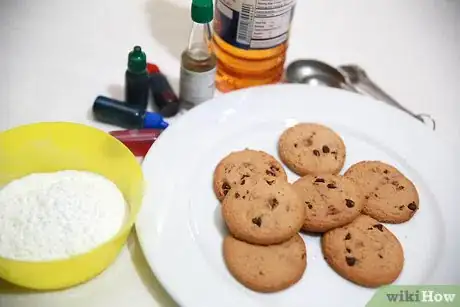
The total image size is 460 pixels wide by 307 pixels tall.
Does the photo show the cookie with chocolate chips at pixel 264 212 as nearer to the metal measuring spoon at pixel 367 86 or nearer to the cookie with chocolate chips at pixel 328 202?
the cookie with chocolate chips at pixel 328 202

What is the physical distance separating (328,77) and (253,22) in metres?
0.18

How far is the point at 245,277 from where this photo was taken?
62 cm

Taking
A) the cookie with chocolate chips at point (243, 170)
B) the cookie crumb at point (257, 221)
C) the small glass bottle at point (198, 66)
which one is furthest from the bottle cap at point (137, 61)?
the cookie crumb at point (257, 221)

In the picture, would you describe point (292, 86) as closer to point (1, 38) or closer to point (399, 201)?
point (399, 201)

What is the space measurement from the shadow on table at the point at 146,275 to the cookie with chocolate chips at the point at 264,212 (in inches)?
4.0

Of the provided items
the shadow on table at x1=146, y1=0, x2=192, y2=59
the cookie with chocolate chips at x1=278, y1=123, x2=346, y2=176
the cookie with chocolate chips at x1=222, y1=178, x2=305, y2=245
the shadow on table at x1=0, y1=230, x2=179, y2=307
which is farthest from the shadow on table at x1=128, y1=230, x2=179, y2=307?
the shadow on table at x1=146, y1=0, x2=192, y2=59

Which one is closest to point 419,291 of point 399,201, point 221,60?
point 399,201

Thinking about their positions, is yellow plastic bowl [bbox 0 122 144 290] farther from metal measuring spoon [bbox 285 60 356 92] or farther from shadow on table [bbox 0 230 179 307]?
metal measuring spoon [bbox 285 60 356 92]

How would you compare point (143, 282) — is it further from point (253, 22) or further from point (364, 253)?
point (253, 22)

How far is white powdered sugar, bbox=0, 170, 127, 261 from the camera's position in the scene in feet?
1.95

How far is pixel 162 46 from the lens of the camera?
3.11 feet

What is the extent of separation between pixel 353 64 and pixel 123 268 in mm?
514

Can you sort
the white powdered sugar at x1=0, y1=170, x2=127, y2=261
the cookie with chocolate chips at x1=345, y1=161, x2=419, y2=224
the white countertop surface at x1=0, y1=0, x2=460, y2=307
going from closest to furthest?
the white powdered sugar at x1=0, y1=170, x2=127, y2=261
the cookie with chocolate chips at x1=345, y1=161, x2=419, y2=224
the white countertop surface at x1=0, y1=0, x2=460, y2=307

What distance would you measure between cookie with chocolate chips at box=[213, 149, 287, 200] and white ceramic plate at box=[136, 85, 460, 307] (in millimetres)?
17
